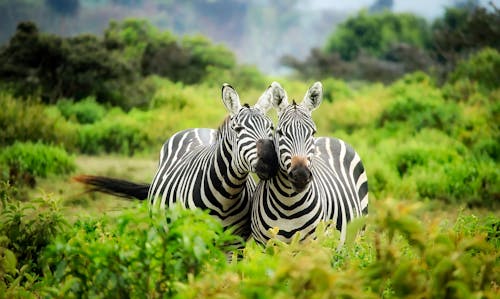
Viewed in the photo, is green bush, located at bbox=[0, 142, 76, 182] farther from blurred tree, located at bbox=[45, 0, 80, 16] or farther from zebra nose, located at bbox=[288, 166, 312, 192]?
blurred tree, located at bbox=[45, 0, 80, 16]

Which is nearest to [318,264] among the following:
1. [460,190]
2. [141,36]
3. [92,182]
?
[92,182]

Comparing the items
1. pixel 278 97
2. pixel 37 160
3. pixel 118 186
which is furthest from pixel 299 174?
pixel 37 160

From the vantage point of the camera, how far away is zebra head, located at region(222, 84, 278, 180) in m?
3.86

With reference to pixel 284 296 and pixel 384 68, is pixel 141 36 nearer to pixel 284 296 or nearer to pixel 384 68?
pixel 384 68

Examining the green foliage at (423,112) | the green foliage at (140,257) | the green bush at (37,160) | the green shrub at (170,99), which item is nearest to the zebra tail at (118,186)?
the green bush at (37,160)

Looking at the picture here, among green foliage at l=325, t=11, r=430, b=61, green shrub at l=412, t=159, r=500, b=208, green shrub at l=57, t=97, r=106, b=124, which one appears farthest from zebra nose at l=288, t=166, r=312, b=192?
green foliage at l=325, t=11, r=430, b=61

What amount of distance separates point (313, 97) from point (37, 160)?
6.01 metres

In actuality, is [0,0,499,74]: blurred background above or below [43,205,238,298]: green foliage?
above

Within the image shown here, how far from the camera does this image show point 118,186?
19.6 feet

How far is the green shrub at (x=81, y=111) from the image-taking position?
538 inches

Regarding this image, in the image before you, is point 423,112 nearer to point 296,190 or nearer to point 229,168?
point 229,168

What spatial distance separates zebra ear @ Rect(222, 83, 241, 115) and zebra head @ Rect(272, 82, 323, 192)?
0.32m

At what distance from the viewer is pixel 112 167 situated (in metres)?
10.2

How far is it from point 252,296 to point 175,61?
20.7m
